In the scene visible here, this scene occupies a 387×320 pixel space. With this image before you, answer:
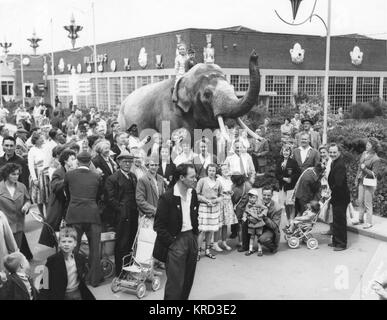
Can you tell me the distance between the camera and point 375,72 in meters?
39.4

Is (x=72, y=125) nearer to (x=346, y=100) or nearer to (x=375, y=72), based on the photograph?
(x=346, y=100)

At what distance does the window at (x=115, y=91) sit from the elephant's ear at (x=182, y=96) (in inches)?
1114

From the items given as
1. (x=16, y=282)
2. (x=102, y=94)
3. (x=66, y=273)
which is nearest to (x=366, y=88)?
(x=102, y=94)

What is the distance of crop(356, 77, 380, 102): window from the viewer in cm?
3869

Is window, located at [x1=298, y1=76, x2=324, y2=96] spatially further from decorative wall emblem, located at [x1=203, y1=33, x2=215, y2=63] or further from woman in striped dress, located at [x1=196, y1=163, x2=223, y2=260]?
woman in striped dress, located at [x1=196, y1=163, x2=223, y2=260]

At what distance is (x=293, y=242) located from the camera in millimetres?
8961

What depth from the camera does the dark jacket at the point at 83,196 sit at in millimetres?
7117

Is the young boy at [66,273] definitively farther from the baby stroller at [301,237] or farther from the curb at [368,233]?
the curb at [368,233]

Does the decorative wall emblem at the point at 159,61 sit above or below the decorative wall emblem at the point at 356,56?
below

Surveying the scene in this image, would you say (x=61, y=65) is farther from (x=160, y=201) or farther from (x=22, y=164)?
(x=160, y=201)

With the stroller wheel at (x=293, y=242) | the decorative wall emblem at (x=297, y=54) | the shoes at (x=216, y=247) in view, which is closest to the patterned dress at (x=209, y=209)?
the shoes at (x=216, y=247)

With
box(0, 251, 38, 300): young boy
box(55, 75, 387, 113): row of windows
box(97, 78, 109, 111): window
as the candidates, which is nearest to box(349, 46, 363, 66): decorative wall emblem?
box(55, 75, 387, 113): row of windows
